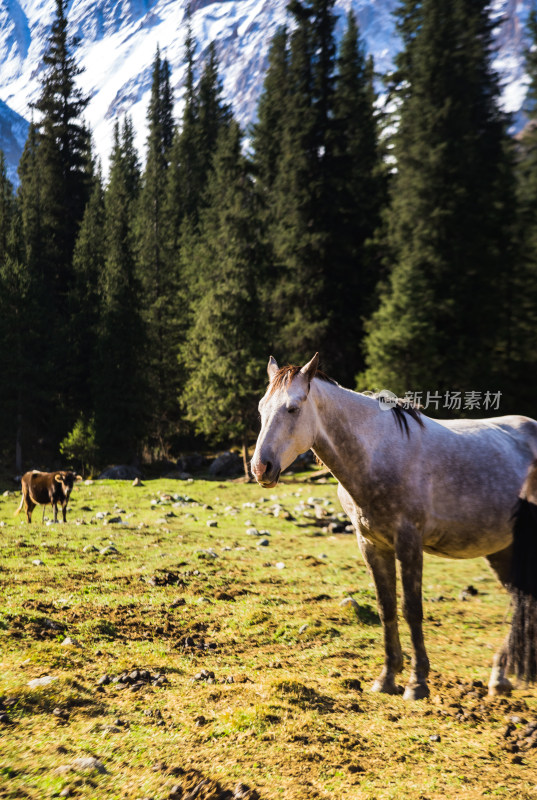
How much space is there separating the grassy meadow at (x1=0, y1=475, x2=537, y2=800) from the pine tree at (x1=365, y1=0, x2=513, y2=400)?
1544 cm

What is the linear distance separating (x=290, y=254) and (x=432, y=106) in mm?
10714

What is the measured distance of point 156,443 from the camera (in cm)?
3862

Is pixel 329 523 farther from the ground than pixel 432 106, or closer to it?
closer to it

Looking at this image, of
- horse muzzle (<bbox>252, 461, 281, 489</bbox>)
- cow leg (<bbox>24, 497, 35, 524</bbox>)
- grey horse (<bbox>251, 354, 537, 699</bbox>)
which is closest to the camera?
horse muzzle (<bbox>252, 461, 281, 489</bbox>)


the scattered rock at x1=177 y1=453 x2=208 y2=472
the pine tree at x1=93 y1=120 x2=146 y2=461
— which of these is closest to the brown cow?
the pine tree at x1=93 y1=120 x2=146 y2=461

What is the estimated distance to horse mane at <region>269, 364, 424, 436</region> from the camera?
14.5 ft

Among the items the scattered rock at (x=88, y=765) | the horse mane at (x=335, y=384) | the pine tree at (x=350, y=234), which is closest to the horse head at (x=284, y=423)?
the horse mane at (x=335, y=384)

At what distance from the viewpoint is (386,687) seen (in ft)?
15.9

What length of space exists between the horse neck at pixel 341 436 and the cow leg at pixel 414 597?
649mm

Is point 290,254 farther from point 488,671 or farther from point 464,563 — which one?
point 488,671

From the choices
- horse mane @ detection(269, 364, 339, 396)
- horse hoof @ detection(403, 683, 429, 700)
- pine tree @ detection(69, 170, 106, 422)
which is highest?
pine tree @ detection(69, 170, 106, 422)

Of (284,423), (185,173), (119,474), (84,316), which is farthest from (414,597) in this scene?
(185,173)

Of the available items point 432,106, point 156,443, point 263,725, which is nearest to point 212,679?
point 263,725

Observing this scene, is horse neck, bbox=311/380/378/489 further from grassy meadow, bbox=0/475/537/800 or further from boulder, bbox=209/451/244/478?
boulder, bbox=209/451/244/478
